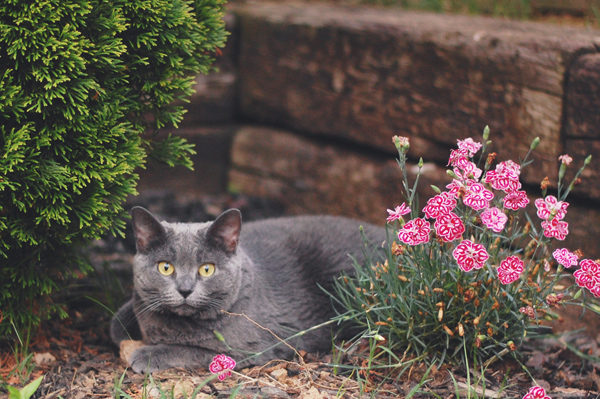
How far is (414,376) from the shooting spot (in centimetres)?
256

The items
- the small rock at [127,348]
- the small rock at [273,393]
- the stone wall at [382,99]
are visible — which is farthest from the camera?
the stone wall at [382,99]

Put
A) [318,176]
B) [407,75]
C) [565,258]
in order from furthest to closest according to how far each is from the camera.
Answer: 1. [318,176]
2. [407,75]
3. [565,258]

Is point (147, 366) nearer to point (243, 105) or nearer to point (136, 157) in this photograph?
point (136, 157)

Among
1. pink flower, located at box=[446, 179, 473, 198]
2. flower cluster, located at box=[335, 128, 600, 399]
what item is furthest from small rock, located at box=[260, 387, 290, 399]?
pink flower, located at box=[446, 179, 473, 198]

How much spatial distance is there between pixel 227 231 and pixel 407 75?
6.00 feet

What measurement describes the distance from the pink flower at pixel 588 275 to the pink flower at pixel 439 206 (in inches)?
19.9

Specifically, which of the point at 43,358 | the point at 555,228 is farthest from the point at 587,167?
the point at 43,358

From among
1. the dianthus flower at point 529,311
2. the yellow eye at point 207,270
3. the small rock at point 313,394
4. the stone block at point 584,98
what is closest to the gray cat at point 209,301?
the yellow eye at point 207,270

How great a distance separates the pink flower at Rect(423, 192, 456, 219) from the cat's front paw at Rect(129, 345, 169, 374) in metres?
1.28

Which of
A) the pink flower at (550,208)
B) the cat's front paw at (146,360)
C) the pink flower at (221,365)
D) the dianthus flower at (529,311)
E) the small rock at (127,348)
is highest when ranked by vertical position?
the pink flower at (550,208)

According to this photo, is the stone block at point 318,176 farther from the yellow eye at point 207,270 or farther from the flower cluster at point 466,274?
the yellow eye at point 207,270

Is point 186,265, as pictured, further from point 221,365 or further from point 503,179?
point 503,179

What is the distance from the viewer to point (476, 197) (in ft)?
7.16

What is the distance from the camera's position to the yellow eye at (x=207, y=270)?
8.75 ft
